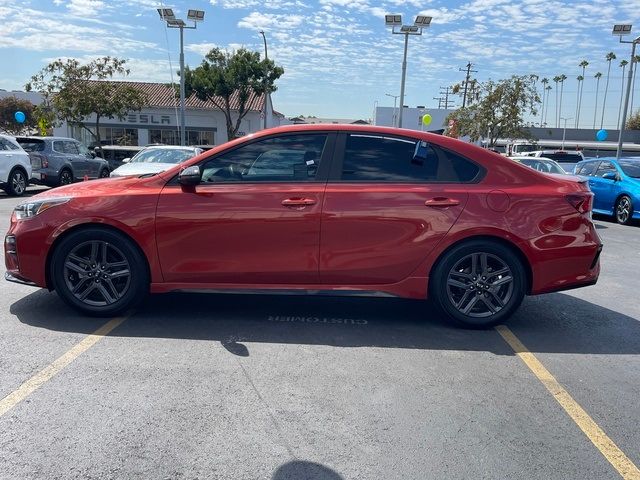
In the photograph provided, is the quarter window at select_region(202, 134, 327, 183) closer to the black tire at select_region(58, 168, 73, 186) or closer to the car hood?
the car hood

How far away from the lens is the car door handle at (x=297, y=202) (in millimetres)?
4605

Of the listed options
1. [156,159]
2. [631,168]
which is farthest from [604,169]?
[156,159]

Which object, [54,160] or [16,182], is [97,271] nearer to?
[16,182]

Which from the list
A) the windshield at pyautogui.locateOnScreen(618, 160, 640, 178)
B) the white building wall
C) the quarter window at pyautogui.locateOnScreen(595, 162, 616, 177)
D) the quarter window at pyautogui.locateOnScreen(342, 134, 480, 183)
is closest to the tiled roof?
the white building wall

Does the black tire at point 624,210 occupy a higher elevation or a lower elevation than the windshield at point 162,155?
lower

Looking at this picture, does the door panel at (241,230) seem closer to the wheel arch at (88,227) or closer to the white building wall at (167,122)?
the wheel arch at (88,227)

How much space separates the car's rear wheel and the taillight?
31.3ft

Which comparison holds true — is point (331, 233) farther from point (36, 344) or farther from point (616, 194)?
point (616, 194)

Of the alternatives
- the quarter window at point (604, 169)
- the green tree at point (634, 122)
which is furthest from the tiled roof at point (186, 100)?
the green tree at point (634, 122)

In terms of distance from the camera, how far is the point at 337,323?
4965 mm

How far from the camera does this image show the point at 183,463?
2.79m

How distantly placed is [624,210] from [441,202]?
10.7m

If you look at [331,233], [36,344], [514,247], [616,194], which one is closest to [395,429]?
[331,233]

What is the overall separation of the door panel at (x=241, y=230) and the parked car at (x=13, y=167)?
1232 cm
